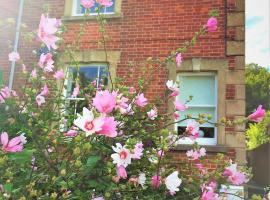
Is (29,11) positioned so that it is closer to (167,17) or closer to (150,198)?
(167,17)

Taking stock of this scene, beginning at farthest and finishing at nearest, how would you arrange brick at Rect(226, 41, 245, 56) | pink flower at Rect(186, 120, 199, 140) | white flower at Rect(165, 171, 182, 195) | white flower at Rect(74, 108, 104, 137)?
brick at Rect(226, 41, 245, 56)
pink flower at Rect(186, 120, 199, 140)
white flower at Rect(165, 171, 182, 195)
white flower at Rect(74, 108, 104, 137)

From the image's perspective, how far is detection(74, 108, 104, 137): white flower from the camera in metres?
1.96

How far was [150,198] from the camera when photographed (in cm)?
281

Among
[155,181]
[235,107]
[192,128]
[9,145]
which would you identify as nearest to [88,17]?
[235,107]

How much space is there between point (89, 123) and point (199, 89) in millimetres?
7230

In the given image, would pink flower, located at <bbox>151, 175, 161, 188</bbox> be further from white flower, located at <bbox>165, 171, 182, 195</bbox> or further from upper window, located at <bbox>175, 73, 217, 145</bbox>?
upper window, located at <bbox>175, 73, 217, 145</bbox>

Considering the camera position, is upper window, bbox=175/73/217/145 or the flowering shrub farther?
upper window, bbox=175/73/217/145

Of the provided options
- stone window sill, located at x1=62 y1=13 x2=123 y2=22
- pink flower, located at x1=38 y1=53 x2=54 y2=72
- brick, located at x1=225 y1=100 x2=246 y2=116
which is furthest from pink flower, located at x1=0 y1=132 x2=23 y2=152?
stone window sill, located at x1=62 y1=13 x2=123 y2=22

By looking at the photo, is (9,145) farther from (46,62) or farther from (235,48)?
(235,48)

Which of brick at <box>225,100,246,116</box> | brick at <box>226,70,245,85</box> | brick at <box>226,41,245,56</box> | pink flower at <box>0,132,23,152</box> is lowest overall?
pink flower at <box>0,132,23,152</box>

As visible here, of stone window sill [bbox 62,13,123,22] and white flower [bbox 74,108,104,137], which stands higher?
stone window sill [bbox 62,13,123,22]

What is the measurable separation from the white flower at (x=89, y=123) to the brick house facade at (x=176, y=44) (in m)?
6.47

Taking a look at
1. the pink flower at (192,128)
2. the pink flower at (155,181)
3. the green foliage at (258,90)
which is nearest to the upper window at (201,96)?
the pink flower at (192,128)

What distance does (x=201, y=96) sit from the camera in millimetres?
9008
